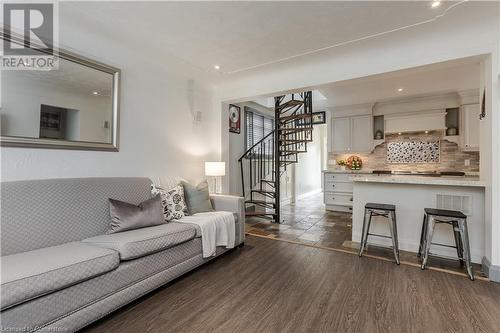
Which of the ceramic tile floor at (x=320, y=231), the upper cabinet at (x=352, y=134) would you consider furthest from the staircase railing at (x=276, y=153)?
the upper cabinet at (x=352, y=134)

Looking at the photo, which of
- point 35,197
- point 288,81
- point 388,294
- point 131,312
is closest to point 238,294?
point 131,312

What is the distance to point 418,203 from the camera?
308 cm

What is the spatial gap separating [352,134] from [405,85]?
1615 mm

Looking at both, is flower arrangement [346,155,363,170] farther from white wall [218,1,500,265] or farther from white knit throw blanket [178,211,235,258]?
white knit throw blanket [178,211,235,258]

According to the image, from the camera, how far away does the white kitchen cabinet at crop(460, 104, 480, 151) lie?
4648mm

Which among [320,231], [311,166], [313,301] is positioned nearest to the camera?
[313,301]

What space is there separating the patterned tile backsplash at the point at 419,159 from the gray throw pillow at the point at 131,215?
17.4 feet

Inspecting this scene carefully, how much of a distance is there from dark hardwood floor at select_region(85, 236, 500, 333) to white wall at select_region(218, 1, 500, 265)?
32.9 inches

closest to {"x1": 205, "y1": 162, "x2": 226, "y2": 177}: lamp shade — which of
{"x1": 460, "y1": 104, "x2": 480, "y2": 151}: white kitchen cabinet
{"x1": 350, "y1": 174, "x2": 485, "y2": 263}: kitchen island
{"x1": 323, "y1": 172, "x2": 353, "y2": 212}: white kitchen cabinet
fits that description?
{"x1": 350, "y1": 174, "x2": 485, "y2": 263}: kitchen island

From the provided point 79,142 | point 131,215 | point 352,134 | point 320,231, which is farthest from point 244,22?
point 352,134

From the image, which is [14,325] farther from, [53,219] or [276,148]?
[276,148]

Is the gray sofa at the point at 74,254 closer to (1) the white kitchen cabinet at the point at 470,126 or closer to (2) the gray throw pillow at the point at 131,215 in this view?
(2) the gray throw pillow at the point at 131,215

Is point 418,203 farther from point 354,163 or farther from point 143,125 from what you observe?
point 143,125

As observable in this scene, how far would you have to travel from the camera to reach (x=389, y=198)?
129 inches
